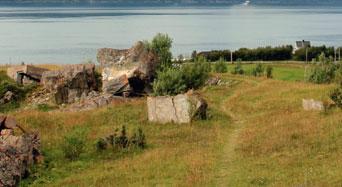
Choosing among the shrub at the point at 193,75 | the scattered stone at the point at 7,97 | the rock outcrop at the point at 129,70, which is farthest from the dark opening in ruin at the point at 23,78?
the shrub at the point at 193,75

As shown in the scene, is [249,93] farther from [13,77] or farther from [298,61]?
[298,61]

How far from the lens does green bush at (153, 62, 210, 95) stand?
48781 mm

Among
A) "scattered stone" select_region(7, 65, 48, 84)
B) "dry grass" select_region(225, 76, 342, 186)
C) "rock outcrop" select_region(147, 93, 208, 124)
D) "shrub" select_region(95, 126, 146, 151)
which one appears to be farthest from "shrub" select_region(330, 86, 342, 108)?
"scattered stone" select_region(7, 65, 48, 84)

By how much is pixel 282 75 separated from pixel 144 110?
3102 centimetres

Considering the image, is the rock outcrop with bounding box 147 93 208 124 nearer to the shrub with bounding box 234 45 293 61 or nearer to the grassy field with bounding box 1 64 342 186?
the grassy field with bounding box 1 64 342 186

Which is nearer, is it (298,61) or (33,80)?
(33,80)

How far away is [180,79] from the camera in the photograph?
50.5 meters

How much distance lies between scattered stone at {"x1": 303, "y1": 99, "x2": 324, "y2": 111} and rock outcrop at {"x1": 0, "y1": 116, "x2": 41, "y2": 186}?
51.8 feet

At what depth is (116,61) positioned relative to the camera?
5419 centimetres

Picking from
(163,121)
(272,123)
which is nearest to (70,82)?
(163,121)

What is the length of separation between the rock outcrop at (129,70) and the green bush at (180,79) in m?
1.34

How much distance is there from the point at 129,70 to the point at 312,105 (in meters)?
18.2

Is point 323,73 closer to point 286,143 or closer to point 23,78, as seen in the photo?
point 23,78

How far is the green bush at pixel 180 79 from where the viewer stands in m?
48.8
